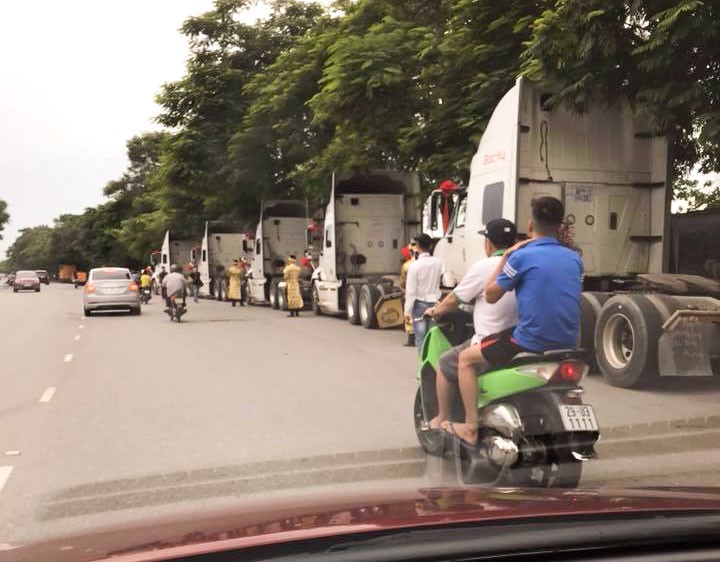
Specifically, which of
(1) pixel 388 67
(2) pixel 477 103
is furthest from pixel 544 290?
(1) pixel 388 67

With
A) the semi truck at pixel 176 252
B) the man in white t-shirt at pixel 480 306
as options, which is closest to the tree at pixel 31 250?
the semi truck at pixel 176 252

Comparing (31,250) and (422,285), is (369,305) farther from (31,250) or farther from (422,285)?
(31,250)

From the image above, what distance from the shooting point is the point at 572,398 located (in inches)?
192

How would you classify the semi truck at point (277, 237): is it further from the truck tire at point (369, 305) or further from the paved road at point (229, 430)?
the paved road at point (229, 430)

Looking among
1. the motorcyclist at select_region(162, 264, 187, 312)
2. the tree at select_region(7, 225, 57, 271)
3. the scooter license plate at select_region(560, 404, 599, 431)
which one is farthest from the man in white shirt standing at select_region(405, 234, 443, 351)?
the tree at select_region(7, 225, 57, 271)

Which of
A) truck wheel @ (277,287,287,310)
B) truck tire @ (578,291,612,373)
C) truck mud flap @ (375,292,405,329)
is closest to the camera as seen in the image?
truck tire @ (578,291,612,373)

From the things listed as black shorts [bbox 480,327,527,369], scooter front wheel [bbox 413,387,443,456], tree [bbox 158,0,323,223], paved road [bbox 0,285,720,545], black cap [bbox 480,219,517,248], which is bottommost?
paved road [bbox 0,285,720,545]

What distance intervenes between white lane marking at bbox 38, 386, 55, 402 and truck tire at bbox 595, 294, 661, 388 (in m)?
6.35

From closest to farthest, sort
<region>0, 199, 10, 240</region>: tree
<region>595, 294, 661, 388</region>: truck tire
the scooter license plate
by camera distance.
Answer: the scooter license plate, <region>595, 294, 661, 388</region>: truck tire, <region>0, 199, 10, 240</region>: tree

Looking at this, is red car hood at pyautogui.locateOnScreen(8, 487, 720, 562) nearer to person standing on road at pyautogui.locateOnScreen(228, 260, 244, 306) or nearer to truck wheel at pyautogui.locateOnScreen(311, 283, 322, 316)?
truck wheel at pyautogui.locateOnScreen(311, 283, 322, 316)

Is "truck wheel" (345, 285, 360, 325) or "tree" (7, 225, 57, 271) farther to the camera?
"tree" (7, 225, 57, 271)

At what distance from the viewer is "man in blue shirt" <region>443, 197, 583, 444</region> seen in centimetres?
491

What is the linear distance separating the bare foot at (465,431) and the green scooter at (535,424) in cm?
4

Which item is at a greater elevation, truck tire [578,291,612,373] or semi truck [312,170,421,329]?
semi truck [312,170,421,329]
